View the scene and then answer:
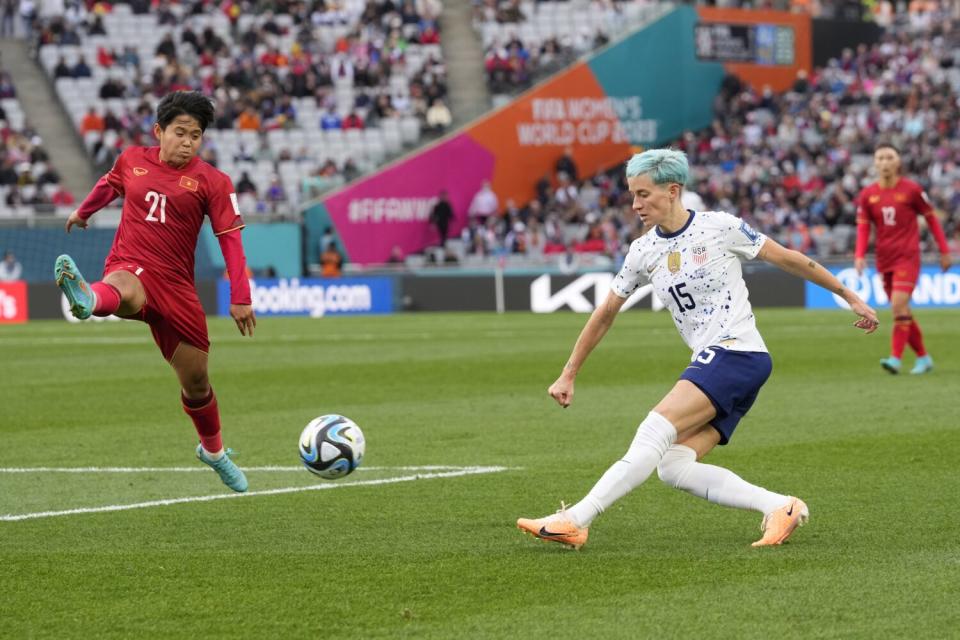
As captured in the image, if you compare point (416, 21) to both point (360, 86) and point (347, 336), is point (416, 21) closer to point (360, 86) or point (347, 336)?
point (360, 86)

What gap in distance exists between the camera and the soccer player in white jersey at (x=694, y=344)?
772cm

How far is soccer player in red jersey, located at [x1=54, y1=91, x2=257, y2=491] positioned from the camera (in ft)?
30.8

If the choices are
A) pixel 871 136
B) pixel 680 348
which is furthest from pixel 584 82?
pixel 680 348

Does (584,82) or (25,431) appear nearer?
(25,431)

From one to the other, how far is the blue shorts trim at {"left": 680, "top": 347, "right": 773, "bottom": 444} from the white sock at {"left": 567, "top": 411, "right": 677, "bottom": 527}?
259 millimetres

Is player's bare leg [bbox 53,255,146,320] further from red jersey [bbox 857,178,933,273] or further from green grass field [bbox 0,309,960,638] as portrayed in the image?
red jersey [bbox 857,178,933,273]

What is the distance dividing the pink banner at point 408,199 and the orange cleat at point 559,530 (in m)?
33.6

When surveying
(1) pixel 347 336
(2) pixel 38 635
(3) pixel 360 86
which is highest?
(3) pixel 360 86

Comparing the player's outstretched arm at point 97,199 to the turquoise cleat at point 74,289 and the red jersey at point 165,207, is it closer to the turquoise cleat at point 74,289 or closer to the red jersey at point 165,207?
the red jersey at point 165,207

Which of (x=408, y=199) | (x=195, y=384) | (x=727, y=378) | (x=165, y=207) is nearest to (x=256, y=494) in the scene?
(x=195, y=384)

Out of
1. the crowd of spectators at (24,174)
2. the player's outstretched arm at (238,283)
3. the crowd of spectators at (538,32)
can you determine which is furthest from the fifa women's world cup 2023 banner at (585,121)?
the player's outstretched arm at (238,283)

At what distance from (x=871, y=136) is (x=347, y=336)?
19684 mm

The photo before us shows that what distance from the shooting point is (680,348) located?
2300 cm

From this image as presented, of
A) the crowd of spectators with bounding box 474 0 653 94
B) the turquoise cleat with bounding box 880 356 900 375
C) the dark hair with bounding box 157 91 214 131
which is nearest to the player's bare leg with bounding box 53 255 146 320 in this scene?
the dark hair with bounding box 157 91 214 131
